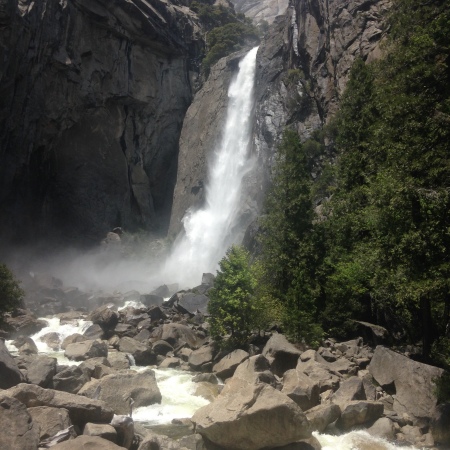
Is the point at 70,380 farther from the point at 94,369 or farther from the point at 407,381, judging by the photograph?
the point at 407,381

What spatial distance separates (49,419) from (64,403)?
0.64m

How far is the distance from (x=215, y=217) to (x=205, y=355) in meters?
27.9

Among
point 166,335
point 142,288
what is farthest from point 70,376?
point 142,288

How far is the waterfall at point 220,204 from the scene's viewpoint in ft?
143

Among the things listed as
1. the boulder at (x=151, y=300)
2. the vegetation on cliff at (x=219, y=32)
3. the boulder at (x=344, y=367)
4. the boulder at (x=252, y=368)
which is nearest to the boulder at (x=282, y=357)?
the boulder at (x=252, y=368)

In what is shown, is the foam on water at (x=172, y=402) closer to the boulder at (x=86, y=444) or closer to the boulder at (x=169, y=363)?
the boulder at (x=169, y=363)

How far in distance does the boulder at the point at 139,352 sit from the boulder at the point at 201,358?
5.86 feet

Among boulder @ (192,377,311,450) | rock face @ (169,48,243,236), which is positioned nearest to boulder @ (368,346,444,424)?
boulder @ (192,377,311,450)

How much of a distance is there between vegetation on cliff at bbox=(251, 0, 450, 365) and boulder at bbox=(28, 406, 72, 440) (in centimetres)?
871

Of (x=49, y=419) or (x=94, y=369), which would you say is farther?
(x=94, y=369)

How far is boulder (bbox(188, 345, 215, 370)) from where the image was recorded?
17984mm

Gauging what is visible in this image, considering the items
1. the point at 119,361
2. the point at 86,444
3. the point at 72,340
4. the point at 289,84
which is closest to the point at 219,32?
the point at 289,84

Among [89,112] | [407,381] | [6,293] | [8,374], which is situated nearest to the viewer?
[8,374]

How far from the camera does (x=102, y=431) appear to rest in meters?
8.88
